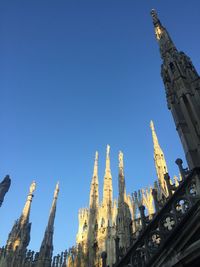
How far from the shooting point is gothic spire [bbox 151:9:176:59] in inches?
465

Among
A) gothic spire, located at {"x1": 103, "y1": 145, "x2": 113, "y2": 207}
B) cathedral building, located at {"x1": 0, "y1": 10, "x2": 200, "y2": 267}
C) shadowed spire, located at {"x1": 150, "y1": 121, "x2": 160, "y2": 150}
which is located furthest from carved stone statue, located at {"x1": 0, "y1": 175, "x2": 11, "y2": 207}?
shadowed spire, located at {"x1": 150, "y1": 121, "x2": 160, "y2": 150}

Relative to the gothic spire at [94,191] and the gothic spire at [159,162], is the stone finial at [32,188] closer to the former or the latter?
the gothic spire at [94,191]

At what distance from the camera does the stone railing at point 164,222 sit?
547cm

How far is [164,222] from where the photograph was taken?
592cm

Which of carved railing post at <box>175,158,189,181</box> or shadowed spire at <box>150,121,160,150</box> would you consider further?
shadowed spire at <box>150,121,160,150</box>

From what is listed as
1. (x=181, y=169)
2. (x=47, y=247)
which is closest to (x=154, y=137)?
(x=47, y=247)

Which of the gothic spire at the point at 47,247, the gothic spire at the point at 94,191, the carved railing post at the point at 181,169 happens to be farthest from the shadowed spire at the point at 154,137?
the carved railing post at the point at 181,169

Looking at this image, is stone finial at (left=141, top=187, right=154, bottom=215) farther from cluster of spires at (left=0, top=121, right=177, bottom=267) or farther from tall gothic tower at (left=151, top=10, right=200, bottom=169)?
tall gothic tower at (left=151, top=10, right=200, bottom=169)

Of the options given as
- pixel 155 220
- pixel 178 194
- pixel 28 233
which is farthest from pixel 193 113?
pixel 28 233

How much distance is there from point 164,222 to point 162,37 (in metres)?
9.69

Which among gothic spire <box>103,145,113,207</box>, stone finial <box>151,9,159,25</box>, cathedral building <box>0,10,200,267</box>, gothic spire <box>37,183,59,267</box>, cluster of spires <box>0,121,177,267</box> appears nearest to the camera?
cathedral building <box>0,10,200,267</box>

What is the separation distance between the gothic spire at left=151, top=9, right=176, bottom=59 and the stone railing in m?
7.08

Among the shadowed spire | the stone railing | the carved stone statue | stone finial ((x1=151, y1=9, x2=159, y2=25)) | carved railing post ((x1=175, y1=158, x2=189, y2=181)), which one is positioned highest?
the shadowed spire

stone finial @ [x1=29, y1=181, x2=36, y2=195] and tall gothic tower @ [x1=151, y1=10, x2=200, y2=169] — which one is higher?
stone finial @ [x1=29, y1=181, x2=36, y2=195]
